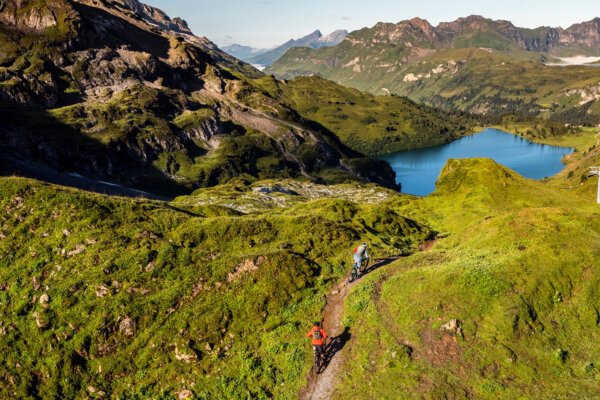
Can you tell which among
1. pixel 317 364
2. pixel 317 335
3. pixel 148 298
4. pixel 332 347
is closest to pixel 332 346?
pixel 332 347

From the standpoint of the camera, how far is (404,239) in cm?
4747

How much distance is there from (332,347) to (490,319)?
1084cm

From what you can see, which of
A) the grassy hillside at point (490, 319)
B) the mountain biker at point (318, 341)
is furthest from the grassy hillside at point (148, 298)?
the grassy hillside at point (490, 319)

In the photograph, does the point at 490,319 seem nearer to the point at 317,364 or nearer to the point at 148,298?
the point at 317,364

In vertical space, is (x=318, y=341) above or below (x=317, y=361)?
above

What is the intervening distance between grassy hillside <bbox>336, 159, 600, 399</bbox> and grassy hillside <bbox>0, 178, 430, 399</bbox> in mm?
5007

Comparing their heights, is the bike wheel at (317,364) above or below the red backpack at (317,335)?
below

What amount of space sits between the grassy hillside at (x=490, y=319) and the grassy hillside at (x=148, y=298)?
501cm

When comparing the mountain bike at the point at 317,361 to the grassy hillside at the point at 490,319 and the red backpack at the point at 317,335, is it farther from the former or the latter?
the grassy hillside at the point at 490,319

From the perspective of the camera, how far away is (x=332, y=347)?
24312 millimetres

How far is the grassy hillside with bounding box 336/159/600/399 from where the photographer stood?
1956 cm

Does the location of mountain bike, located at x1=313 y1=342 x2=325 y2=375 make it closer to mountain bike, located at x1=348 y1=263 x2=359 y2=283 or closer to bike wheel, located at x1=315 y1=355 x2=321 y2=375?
bike wheel, located at x1=315 y1=355 x2=321 y2=375

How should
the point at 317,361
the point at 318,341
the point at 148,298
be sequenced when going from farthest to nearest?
the point at 148,298 → the point at 317,361 → the point at 318,341

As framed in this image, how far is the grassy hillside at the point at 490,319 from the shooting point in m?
19.6
